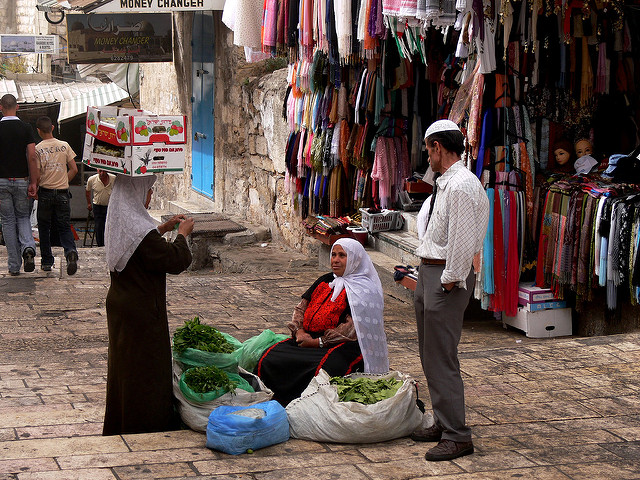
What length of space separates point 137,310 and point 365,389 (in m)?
1.24

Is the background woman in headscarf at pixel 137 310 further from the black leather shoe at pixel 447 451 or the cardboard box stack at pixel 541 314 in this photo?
the cardboard box stack at pixel 541 314

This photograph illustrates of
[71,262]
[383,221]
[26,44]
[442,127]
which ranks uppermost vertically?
[26,44]

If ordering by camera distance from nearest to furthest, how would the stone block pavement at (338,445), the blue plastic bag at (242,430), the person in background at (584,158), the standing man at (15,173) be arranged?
the stone block pavement at (338,445) < the blue plastic bag at (242,430) < the person in background at (584,158) < the standing man at (15,173)

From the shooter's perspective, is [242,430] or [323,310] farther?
[323,310]

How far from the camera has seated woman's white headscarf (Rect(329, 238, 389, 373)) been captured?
5.17 meters

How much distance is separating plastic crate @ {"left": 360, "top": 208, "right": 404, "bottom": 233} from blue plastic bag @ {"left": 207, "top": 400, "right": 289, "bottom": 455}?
523 cm

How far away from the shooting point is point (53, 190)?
9.22 m

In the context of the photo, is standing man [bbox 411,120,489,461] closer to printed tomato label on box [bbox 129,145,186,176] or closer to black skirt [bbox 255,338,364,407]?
black skirt [bbox 255,338,364,407]

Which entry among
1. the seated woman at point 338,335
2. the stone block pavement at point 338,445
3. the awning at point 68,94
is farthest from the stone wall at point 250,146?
the awning at point 68,94

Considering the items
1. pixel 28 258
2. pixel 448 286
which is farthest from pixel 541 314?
pixel 28 258

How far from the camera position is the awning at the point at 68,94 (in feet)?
69.5

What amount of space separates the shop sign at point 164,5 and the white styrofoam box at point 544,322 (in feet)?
23.6

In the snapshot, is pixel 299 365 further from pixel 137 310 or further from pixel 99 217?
pixel 99 217


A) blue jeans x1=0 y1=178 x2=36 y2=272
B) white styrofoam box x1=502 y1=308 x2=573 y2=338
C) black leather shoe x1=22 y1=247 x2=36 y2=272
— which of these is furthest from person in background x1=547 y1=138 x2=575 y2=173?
black leather shoe x1=22 y1=247 x2=36 y2=272
